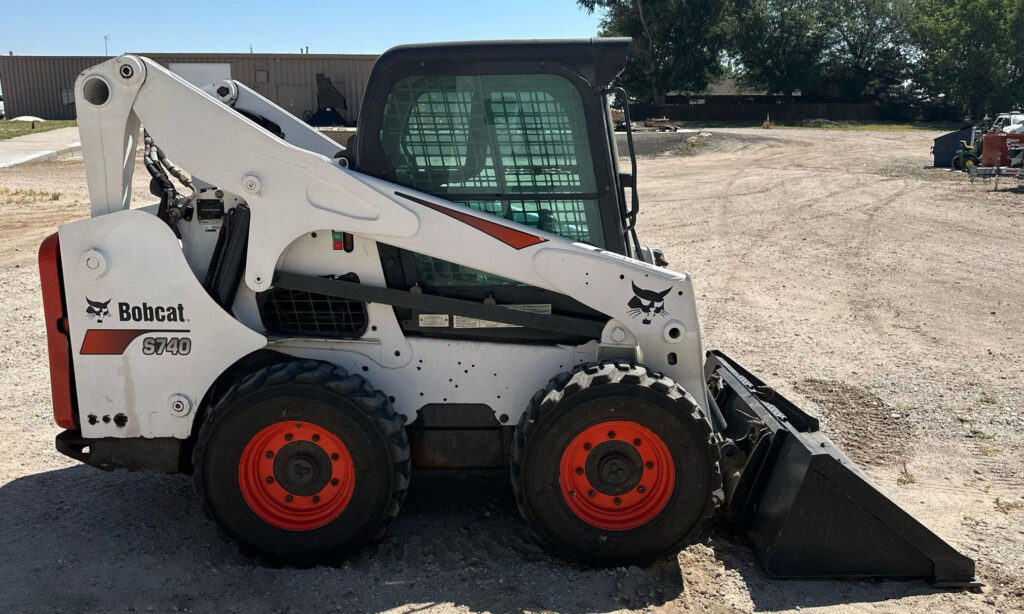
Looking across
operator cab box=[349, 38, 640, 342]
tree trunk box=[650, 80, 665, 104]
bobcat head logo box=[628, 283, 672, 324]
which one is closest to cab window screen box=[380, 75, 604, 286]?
operator cab box=[349, 38, 640, 342]

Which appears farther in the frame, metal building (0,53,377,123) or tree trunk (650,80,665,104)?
tree trunk (650,80,665,104)

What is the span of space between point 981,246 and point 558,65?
11.9m

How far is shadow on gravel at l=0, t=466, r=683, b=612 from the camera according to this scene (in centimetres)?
430

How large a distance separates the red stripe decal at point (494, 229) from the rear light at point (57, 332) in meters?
1.72

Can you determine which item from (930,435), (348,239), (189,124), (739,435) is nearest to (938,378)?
(930,435)

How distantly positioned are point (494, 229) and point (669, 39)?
54211 mm

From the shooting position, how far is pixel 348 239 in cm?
462

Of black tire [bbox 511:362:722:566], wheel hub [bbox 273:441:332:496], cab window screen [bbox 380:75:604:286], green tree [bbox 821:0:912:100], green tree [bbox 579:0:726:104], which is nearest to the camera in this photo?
black tire [bbox 511:362:722:566]

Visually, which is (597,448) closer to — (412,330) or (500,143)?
(412,330)

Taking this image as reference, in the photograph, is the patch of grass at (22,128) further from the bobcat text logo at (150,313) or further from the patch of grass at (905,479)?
the patch of grass at (905,479)

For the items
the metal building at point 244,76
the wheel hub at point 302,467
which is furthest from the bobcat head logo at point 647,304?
the metal building at point 244,76

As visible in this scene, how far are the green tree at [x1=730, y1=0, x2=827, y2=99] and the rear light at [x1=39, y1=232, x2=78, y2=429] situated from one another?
56.1 meters

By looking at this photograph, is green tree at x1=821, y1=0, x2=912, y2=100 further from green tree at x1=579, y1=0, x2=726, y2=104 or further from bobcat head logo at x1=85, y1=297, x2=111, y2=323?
bobcat head logo at x1=85, y1=297, x2=111, y2=323

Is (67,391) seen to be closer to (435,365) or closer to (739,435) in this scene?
(435,365)
